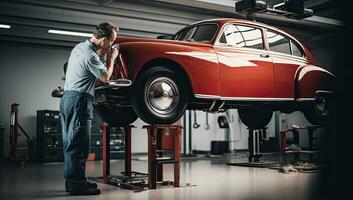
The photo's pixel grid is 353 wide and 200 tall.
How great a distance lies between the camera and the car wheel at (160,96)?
4.14 meters

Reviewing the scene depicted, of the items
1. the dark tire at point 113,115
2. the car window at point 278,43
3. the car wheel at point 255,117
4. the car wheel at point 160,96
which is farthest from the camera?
the car wheel at point 255,117

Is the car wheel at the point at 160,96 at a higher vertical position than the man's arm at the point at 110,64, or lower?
lower

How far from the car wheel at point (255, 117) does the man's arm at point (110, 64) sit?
3277 millimetres

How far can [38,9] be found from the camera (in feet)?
27.3

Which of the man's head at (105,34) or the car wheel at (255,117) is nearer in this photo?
the man's head at (105,34)

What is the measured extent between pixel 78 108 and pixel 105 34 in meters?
0.80

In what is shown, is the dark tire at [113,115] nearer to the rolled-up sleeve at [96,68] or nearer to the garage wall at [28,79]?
the rolled-up sleeve at [96,68]

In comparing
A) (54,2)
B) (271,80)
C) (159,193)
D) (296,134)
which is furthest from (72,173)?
(296,134)

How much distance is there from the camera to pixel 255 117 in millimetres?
6805

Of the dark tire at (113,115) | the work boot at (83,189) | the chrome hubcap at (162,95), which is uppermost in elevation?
the chrome hubcap at (162,95)

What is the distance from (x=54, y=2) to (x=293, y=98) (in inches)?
207

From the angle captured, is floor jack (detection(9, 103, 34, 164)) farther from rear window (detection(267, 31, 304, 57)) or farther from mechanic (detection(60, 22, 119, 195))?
rear window (detection(267, 31, 304, 57))

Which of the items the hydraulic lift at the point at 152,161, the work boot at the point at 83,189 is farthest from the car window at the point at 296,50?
the work boot at the point at 83,189

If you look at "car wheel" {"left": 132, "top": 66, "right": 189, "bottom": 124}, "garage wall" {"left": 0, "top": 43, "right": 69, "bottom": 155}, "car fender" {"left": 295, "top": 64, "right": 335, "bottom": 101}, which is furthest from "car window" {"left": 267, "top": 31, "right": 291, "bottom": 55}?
"garage wall" {"left": 0, "top": 43, "right": 69, "bottom": 155}
